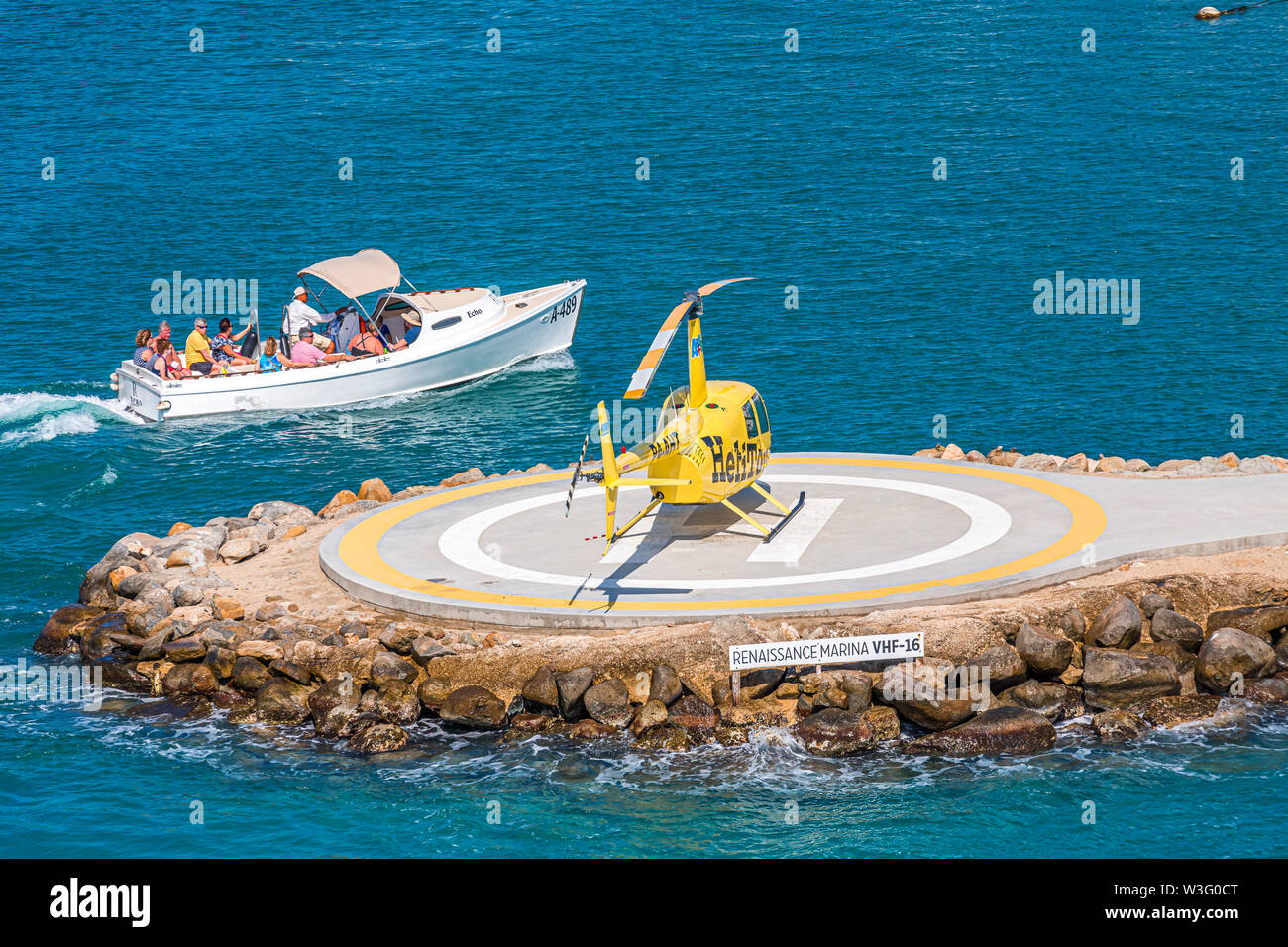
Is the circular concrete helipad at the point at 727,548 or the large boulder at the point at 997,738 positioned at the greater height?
the circular concrete helipad at the point at 727,548

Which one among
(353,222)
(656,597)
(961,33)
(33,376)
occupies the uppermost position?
(961,33)

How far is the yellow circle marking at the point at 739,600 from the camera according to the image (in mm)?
28250

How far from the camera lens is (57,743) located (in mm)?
28297

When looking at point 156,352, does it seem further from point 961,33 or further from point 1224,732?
point 961,33

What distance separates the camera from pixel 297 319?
168 feet

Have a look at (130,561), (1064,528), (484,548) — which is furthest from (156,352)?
(1064,528)

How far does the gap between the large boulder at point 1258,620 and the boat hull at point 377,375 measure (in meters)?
31.4

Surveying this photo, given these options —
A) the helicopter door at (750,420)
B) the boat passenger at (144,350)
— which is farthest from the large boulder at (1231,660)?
the boat passenger at (144,350)

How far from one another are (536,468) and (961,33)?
186 feet

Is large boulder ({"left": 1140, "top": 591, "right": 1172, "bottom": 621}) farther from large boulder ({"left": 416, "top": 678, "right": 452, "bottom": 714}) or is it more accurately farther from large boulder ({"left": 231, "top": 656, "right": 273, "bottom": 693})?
large boulder ({"left": 231, "top": 656, "right": 273, "bottom": 693})

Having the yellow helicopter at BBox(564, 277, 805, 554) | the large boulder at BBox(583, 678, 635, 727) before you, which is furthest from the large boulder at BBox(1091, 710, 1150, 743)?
the large boulder at BBox(583, 678, 635, 727)

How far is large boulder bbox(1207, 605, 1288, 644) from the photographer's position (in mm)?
27734

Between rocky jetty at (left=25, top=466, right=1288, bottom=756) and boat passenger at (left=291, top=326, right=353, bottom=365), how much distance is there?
22.3 m

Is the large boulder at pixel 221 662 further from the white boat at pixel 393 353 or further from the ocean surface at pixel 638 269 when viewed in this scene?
the white boat at pixel 393 353
